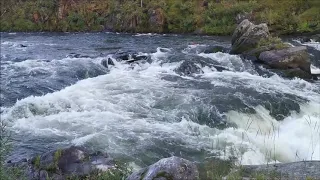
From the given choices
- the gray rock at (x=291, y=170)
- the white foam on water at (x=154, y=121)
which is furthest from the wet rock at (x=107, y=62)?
the gray rock at (x=291, y=170)

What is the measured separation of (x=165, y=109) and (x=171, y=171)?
831 cm

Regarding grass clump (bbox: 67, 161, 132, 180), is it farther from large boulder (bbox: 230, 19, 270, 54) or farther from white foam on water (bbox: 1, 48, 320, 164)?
large boulder (bbox: 230, 19, 270, 54)

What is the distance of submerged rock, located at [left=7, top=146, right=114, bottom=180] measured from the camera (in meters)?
8.19

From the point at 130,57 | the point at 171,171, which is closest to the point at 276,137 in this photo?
the point at 171,171

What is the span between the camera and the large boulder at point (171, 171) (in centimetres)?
610

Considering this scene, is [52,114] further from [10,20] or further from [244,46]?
[10,20]

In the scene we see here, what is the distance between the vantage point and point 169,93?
16422mm

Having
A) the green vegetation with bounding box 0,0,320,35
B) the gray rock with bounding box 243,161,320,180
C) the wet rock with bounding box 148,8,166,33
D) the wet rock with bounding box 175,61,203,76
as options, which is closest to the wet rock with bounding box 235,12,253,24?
the green vegetation with bounding box 0,0,320,35

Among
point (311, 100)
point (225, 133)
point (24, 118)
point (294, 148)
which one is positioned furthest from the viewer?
point (311, 100)

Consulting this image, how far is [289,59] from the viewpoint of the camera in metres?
20.4

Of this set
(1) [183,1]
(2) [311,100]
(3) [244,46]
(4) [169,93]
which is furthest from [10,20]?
(2) [311,100]

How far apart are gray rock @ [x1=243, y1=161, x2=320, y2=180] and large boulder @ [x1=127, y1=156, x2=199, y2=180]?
1442 mm

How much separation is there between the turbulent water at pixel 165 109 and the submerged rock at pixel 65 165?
179 centimetres

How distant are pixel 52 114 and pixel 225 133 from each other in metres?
6.50
